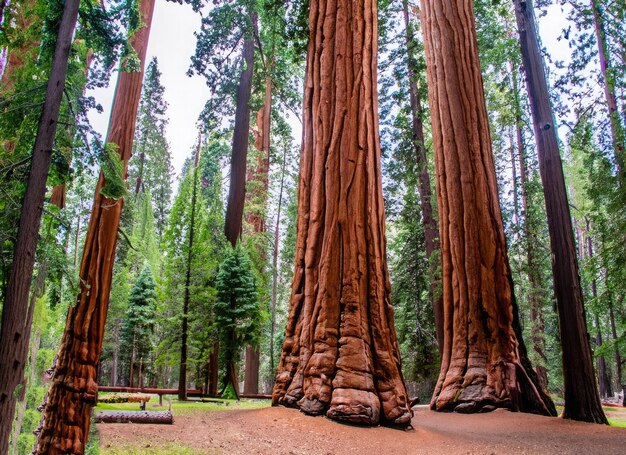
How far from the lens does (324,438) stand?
3.59 metres

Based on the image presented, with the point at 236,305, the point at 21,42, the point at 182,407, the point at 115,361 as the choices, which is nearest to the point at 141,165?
the point at 115,361

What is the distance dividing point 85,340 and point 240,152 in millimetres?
10310

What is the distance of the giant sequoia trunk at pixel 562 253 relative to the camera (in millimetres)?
5801

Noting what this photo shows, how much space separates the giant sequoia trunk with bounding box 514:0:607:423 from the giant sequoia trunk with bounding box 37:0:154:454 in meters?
5.68

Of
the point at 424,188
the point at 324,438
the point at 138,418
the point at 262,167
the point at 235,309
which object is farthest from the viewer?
the point at 262,167

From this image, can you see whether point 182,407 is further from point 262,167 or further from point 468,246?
point 262,167

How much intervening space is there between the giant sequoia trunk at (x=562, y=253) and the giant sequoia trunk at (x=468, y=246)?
1.86 feet

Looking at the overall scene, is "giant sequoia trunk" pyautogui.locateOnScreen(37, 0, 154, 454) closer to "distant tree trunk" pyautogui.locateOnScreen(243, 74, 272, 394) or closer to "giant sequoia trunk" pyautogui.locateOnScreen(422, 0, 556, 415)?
"giant sequoia trunk" pyautogui.locateOnScreen(422, 0, 556, 415)

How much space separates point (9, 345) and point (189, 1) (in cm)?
911

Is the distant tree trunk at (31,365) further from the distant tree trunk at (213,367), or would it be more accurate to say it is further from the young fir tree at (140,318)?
the young fir tree at (140,318)

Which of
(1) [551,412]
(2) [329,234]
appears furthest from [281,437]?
(1) [551,412]

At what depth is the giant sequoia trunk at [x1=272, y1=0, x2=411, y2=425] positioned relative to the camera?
4.25 metres

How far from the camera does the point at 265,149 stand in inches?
800

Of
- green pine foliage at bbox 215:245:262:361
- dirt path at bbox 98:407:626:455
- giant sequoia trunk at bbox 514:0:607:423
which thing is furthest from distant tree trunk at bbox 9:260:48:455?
green pine foliage at bbox 215:245:262:361
